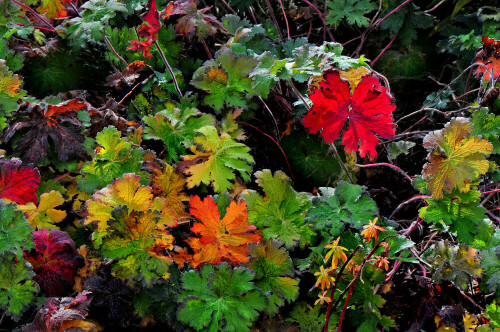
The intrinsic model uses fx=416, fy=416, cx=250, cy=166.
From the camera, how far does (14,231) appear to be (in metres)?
1.12

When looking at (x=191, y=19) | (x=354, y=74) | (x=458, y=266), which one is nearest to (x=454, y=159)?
(x=458, y=266)

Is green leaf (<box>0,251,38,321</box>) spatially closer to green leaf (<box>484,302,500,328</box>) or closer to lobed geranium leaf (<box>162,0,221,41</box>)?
lobed geranium leaf (<box>162,0,221,41</box>)

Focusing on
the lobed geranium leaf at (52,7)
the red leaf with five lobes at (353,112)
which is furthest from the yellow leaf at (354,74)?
the lobed geranium leaf at (52,7)

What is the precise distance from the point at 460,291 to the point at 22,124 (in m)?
1.53

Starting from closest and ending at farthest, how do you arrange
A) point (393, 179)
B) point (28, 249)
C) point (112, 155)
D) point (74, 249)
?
1. point (28, 249)
2. point (74, 249)
3. point (112, 155)
4. point (393, 179)

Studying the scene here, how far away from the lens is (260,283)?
1202 millimetres

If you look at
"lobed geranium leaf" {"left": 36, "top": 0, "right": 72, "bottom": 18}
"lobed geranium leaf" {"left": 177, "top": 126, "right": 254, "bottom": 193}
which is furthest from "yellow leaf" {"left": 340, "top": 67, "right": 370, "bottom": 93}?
"lobed geranium leaf" {"left": 36, "top": 0, "right": 72, "bottom": 18}

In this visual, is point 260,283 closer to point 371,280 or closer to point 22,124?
point 371,280

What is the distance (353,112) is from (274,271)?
1.68 ft

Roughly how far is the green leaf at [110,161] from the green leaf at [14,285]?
323 millimetres

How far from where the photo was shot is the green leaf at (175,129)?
1.45 m

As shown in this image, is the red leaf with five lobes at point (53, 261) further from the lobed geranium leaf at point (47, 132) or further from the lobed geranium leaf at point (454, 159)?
the lobed geranium leaf at point (454, 159)

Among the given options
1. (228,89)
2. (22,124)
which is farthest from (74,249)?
(228,89)

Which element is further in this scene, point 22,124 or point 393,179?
point 393,179
